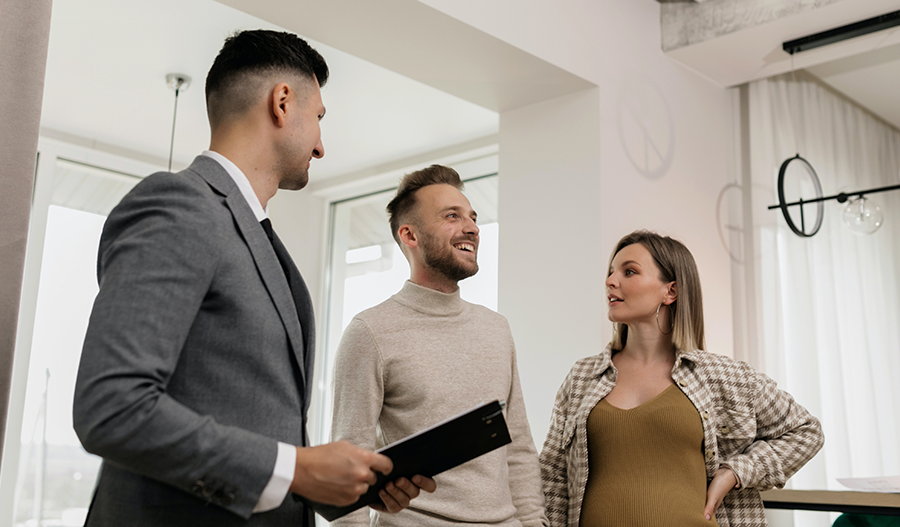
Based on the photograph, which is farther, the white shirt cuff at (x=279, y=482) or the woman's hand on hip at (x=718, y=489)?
the woman's hand on hip at (x=718, y=489)

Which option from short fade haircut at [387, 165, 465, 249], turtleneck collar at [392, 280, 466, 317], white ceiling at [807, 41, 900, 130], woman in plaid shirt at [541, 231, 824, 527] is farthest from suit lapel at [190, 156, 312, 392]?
white ceiling at [807, 41, 900, 130]

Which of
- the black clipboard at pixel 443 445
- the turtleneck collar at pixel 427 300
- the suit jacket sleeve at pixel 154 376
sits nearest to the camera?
the suit jacket sleeve at pixel 154 376

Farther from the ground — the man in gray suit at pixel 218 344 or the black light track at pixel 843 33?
the black light track at pixel 843 33

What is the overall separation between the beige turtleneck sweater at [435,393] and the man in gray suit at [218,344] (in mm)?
489

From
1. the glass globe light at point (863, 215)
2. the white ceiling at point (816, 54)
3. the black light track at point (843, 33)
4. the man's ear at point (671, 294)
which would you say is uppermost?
the white ceiling at point (816, 54)

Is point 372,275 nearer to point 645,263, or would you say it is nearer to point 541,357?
point 541,357

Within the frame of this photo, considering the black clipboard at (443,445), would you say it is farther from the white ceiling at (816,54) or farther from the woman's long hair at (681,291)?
the white ceiling at (816,54)

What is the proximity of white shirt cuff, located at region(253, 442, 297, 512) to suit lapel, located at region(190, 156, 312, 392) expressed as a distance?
0.16 m

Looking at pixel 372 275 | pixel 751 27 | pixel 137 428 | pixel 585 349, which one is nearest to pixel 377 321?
pixel 137 428

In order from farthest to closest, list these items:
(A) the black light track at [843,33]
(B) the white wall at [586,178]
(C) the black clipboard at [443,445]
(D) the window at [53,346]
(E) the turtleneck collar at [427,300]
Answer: (D) the window at [53,346], (A) the black light track at [843,33], (B) the white wall at [586,178], (E) the turtleneck collar at [427,300], (C) the black clipboard at [443,445]

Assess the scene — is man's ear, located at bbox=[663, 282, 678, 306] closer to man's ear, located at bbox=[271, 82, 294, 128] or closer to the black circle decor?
the black circle decor

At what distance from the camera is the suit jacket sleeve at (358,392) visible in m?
1.56

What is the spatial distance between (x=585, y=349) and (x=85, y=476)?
3.30m

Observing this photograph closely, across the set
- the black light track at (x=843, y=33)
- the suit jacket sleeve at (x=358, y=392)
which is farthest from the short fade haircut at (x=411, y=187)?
the black light track at (x=843, y=33)
